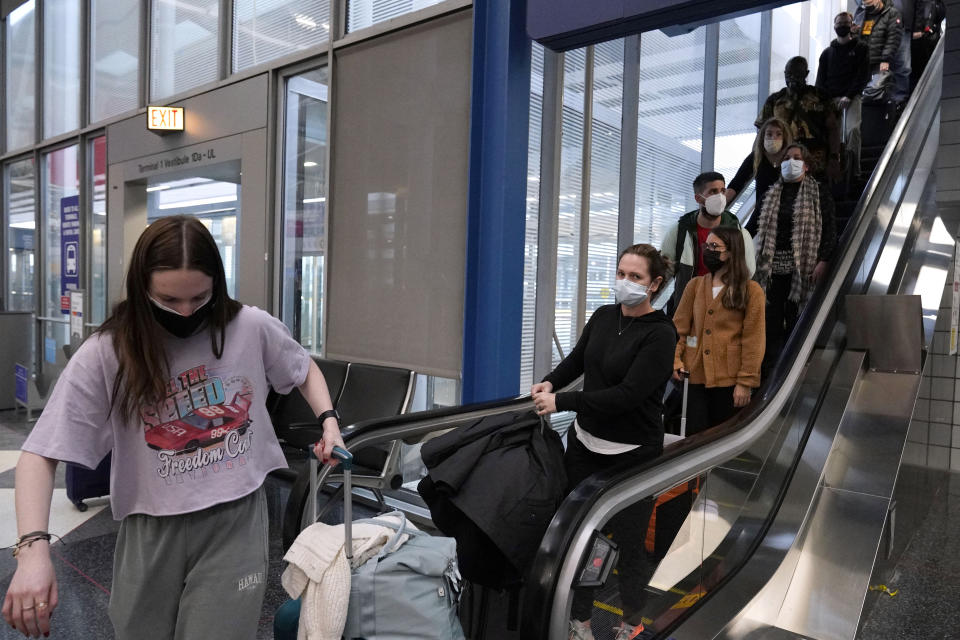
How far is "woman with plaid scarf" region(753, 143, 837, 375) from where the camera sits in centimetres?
478

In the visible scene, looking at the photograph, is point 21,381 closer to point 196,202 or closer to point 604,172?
point 196,202

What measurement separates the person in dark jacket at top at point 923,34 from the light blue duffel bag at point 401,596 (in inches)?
287

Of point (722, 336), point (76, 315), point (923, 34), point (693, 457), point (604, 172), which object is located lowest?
point (693, 457)

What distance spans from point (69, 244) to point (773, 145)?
8.20m

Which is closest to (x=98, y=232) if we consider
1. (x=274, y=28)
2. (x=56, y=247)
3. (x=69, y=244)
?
(x=69, y=244)

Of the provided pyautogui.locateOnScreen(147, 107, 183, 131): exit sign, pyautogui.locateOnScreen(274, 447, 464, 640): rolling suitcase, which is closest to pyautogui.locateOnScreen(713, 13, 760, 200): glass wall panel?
pyautogui.locateOnScreen(147, 107, 183, 131): exit sign

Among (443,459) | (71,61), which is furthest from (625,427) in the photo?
(71,61)

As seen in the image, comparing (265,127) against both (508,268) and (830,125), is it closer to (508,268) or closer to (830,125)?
(508,268)

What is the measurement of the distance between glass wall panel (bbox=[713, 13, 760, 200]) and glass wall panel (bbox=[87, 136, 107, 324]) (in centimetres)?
699

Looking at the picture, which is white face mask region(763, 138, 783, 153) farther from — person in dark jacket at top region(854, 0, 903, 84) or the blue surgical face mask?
the blue surgical face mask

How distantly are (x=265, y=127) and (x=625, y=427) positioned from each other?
464cm

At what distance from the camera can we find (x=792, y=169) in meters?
4.85

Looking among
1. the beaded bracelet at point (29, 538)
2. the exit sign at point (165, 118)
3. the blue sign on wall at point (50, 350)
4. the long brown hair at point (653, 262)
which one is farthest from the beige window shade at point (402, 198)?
the blue sign on wall at point (50, 350)

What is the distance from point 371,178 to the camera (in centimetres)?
522
